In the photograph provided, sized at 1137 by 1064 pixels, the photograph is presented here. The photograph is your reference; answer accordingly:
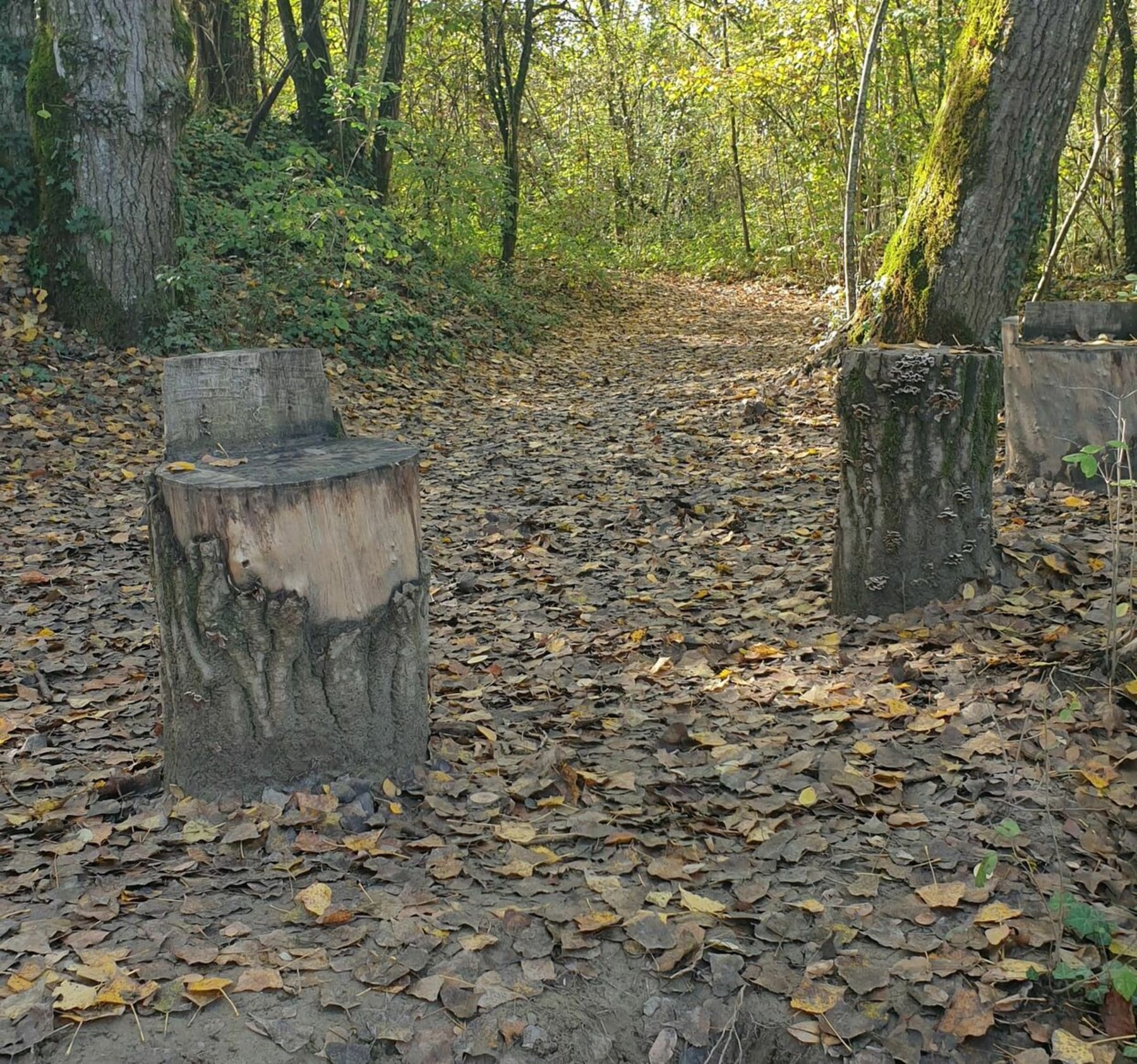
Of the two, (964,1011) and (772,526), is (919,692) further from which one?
(772,526)

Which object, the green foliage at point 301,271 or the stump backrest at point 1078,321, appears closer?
the stump backrest at point 1078,321

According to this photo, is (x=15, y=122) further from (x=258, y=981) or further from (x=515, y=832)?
(x=258, y=981)

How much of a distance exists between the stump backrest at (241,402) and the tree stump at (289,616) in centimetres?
30

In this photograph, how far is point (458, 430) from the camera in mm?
9109

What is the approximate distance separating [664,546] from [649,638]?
4.22ft

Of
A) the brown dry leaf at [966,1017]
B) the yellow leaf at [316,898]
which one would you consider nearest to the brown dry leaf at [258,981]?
the yellow leaf at [316,898]

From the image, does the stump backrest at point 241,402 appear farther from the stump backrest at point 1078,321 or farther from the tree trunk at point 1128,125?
the tree trunk at point 1128,125

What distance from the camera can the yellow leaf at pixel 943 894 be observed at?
269 cm

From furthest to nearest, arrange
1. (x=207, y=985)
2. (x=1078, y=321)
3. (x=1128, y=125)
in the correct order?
(x=1128, y=125) < (x=1078, y=321) < (x=207, y=985)

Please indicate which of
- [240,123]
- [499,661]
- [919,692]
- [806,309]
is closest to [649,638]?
[499,661]

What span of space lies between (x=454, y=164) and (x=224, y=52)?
14.7 ft

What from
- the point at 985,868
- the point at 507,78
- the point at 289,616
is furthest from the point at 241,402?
the point at 507,78

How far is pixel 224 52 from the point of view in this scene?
48.3 ft

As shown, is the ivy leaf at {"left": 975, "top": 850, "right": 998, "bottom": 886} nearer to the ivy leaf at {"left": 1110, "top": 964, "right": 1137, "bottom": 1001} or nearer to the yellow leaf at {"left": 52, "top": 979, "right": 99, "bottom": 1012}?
the ivy leaf at {"left": 1110, "top": 964, "right": 1137, "bottom": 1001}
